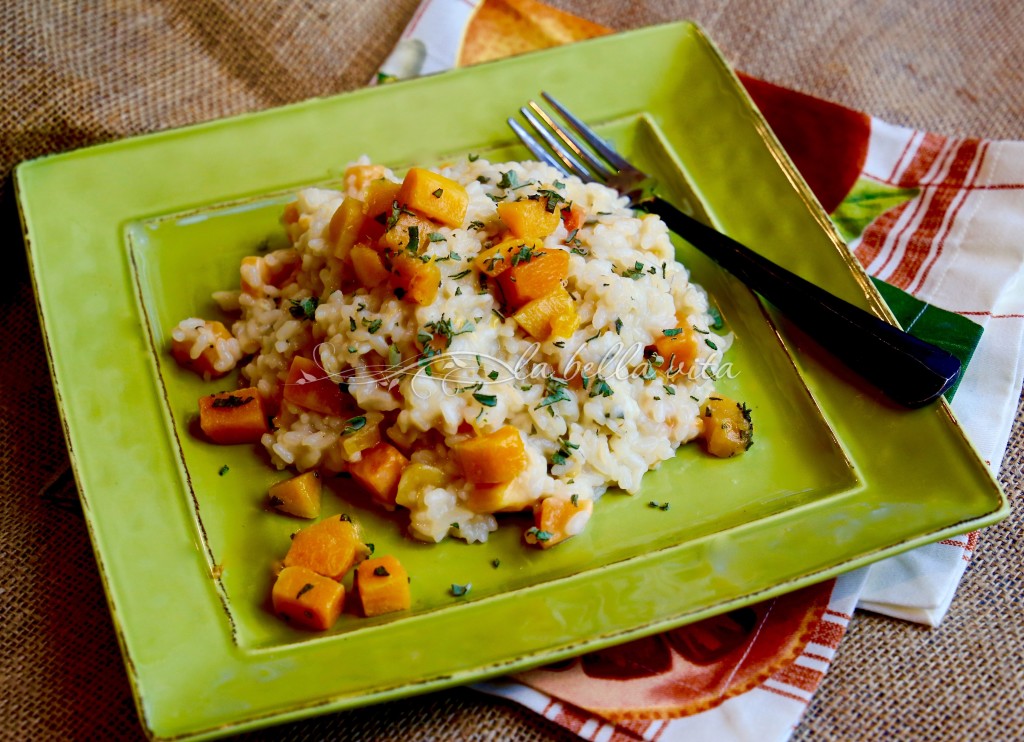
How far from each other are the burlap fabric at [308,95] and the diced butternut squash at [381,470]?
631 millimetres

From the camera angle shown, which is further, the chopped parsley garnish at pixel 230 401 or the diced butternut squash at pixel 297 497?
the chopped parsley garnish at pixel 230 401

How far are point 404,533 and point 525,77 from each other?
6.75ft

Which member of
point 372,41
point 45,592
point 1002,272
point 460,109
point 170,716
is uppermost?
Result: point 1002,272

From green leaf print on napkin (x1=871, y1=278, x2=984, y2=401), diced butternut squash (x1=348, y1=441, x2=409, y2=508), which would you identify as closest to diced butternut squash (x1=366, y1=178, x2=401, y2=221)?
diced butternut squash (x1=348, y1=441, x2=409, y2=508)

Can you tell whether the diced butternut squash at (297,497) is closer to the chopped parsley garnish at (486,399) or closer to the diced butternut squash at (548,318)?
the chopped parsley garnish at (486,399)

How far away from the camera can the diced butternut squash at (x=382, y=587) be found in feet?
9.22

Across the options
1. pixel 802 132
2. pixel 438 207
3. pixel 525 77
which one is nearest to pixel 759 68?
pixel 802 132

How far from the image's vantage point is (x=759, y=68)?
5.07 metres

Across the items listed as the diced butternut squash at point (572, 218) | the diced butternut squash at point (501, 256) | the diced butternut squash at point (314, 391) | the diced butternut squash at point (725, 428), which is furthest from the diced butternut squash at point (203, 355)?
the diced butternut squash at point (725, 428)

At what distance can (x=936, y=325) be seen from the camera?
11.8ft

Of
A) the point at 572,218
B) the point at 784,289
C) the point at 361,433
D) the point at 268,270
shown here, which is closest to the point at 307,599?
the point at 361,433

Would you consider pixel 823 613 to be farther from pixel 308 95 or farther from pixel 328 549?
pixel 308 95

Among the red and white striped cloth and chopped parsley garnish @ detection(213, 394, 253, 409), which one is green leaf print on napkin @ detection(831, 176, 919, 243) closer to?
the red and white striped cloth

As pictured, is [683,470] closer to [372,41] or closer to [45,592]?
[45,592]
